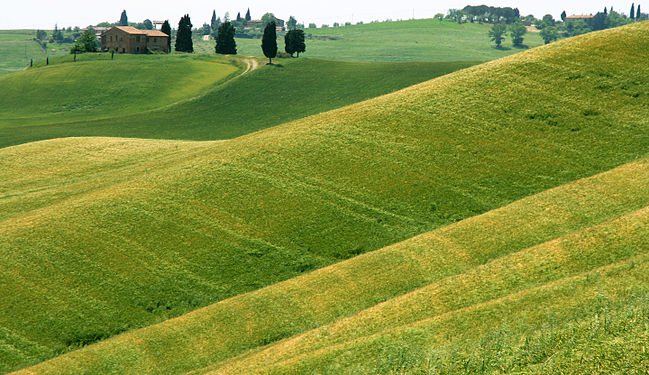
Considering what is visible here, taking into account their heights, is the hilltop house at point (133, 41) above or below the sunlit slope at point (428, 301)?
above

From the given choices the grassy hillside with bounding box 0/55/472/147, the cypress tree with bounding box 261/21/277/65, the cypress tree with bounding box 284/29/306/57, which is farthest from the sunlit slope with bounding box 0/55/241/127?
the cypress tree with bounding box 284/29/306/57

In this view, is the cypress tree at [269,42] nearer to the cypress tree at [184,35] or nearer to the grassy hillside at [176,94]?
the grassy hillside at [176,94]

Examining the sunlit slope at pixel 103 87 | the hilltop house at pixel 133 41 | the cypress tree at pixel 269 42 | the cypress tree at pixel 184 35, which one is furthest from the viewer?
the cypress tree at pixel 184 35

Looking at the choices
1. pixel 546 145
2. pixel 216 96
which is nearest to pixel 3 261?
pixel 546 145

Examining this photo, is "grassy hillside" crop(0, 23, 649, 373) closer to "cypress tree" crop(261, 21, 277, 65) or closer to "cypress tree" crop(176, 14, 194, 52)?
"cypress tree" crop(261, 21, 277, 65)

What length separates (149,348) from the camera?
1287 inches

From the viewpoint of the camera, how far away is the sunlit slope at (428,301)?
2550 cm

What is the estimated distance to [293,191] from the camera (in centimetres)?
4816

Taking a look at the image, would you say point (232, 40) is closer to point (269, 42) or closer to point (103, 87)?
point (269, 42)

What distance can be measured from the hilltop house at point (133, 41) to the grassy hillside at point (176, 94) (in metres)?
12.4

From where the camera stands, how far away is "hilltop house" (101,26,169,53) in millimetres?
161375

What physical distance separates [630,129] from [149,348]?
156 ft

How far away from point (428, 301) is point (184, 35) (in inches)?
6305

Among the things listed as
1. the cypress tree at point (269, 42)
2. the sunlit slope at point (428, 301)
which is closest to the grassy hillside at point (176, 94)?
the cypress tree at point (269, 42)
